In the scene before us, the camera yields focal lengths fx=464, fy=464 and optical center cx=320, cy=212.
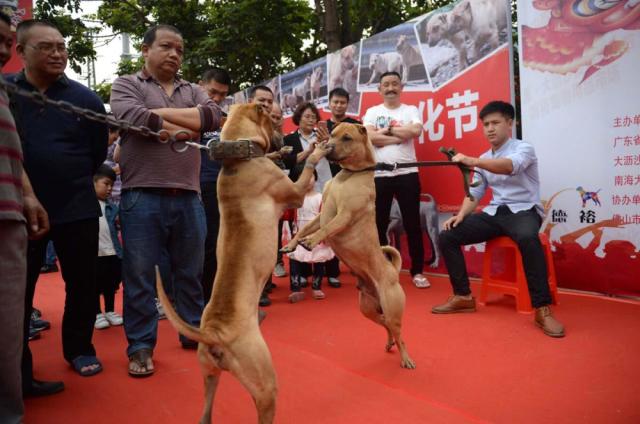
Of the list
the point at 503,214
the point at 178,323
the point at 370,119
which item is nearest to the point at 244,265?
the point at 178,323

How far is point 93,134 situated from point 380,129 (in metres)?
3.20

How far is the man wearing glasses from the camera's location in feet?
9.17

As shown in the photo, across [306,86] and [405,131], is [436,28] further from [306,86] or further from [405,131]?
[306,86]

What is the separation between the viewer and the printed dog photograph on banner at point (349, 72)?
675 centimetres

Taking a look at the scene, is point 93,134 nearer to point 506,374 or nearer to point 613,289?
point 506,374

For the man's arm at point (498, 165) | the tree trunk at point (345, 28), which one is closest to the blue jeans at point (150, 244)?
the man's arm at point (498, 165)

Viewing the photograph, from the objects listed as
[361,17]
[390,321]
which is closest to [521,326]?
[390,321]

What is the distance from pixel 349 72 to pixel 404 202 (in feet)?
8.24

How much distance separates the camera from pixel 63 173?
114 inches

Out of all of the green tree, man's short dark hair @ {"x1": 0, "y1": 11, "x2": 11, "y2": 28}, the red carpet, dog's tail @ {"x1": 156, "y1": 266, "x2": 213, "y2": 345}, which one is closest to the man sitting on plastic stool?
the red carpet

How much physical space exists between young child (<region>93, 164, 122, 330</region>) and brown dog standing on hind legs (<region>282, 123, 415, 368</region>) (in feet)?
7.88

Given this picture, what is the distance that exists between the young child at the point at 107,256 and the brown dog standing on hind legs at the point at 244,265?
2.64 m

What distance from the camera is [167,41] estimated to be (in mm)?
3004

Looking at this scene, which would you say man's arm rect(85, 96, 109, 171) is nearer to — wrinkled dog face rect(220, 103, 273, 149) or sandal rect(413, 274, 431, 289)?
wrinkled dog face rect(220, 103, 273, 149)
